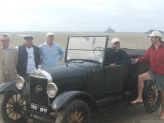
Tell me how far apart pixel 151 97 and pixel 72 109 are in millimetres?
3062

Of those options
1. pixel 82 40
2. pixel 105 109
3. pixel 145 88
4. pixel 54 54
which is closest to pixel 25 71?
pixel 54 54

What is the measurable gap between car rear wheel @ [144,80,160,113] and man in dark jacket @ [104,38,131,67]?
34.1 inches

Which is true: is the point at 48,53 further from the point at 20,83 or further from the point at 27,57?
the point at 20,83

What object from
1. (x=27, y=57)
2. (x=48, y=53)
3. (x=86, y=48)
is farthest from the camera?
(x=48, y=53)

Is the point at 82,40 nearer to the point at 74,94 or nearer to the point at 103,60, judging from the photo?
the point at 103,60

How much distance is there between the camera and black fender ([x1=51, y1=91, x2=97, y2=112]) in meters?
6.29

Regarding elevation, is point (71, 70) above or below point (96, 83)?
above

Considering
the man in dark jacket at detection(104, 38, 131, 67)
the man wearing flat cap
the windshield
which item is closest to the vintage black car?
the windshield

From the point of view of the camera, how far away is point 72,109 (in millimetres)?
6406

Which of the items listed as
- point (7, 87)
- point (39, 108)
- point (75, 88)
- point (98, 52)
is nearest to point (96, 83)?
point (75, 88)

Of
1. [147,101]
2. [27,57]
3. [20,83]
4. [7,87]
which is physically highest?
[27,57]

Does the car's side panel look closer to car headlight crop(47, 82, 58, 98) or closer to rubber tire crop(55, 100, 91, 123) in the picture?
rubber tire crop(55, 100, 91, 123)

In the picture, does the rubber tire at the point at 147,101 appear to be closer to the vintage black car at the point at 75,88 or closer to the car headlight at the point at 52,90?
the vintage black car at the point at 75,88

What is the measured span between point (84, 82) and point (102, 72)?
1.63ft
